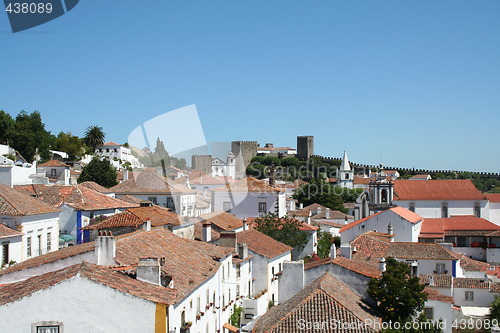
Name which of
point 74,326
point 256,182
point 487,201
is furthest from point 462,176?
point 74,326

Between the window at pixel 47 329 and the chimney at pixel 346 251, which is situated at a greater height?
the window at pixel 47 329

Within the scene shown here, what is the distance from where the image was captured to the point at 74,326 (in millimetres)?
12125

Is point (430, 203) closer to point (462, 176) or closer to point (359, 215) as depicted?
point (359, 215)

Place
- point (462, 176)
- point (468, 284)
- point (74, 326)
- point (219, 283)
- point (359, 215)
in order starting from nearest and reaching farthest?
point (74, 326)
point (219, 283)
point (468, 284)
point (359, 215)
point (462, 176)

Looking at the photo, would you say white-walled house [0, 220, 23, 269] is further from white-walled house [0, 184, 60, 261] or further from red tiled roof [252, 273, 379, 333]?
red tiled roof [252, 273, 379, 333]

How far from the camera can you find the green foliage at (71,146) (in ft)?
292

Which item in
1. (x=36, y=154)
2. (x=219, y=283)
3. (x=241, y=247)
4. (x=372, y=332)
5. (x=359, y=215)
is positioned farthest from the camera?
(x=36, y=154)

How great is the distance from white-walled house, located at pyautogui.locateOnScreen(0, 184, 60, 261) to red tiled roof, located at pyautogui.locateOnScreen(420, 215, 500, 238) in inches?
1450

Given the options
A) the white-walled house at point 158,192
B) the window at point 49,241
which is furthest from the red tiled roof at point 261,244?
the white-walled house at point 158,192

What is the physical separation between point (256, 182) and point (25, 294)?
42.8 metres

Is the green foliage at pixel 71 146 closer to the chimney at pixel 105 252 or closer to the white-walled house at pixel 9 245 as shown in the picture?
the white-walled house at pixel 9 245

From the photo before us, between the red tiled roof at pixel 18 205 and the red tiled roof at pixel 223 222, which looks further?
the red tiled roof at pixel 223 222

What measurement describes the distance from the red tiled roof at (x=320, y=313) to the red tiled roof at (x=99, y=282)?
489cm

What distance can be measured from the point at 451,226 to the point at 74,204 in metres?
37.5
